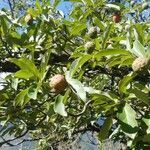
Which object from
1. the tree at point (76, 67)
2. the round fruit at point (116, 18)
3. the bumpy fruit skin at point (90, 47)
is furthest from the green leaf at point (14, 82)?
the round fruit at point (116, 18)

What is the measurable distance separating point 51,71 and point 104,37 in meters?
0.33

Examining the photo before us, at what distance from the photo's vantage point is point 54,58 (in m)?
2.05

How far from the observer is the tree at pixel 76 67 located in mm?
1464

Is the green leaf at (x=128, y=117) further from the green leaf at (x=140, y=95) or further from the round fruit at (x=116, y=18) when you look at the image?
the round fruit at (x=116, y=18)

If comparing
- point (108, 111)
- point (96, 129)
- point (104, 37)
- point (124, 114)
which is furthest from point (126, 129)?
point (96, 129)

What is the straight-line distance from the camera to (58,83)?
4.86 feet

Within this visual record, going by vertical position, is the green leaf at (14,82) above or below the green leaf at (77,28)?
below

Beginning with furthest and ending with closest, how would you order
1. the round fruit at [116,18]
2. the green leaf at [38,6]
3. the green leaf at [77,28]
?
the round fruit at [116,18]
the green leaf at [38,6]
the green leaf at [77,28]

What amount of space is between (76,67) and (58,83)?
8 centimetres

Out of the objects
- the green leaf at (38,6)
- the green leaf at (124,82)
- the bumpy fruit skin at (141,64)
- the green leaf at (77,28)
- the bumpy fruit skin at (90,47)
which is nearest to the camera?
the bumpy fruit skin at (141,64)

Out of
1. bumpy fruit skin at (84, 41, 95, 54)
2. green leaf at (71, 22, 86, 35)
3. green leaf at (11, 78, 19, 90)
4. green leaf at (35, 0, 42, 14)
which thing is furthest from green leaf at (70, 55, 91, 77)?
green leaf at (35, 0, 42, 14)

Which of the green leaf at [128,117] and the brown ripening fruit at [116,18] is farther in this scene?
the brown ripening fruit at [116,18]

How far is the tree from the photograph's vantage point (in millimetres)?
1464

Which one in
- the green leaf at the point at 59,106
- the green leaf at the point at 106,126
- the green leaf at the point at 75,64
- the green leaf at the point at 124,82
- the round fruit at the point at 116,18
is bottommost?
the green leaf at the point at 106,126
